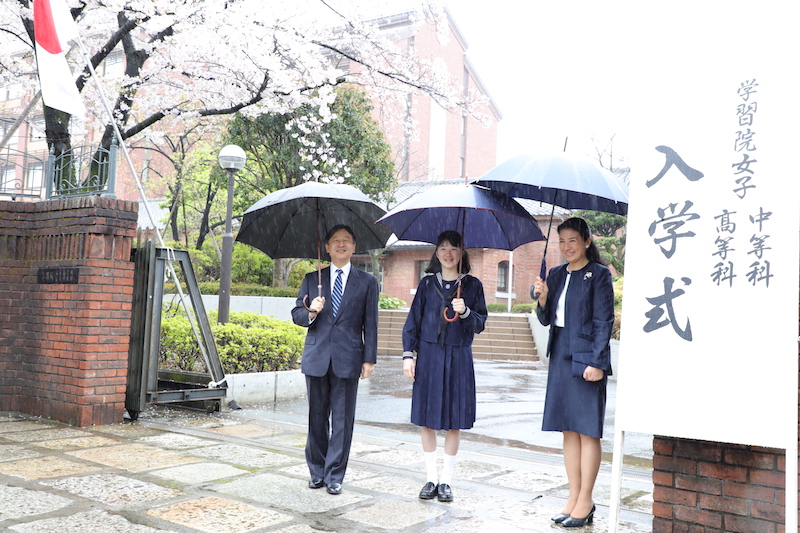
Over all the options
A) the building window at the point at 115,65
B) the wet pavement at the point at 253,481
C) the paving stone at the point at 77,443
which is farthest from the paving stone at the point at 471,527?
the building window at the point at 115,65

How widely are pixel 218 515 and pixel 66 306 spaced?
3.76 metres

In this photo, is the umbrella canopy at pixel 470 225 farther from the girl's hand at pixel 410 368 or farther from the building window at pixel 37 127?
the building window at pixel 37 127

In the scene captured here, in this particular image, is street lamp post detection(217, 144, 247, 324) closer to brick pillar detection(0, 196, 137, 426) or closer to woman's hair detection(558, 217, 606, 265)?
brick pillar detection(0, 196, 137, 426)

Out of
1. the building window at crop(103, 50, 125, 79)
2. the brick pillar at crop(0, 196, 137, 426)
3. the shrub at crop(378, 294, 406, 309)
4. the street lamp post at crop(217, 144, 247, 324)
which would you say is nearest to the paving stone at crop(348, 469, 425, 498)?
the brick pillar at crop(0, 196, 137, 426)

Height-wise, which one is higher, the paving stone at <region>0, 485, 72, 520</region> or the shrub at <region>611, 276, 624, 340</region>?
the shrub at <region>611, 276, 624, 340</region>

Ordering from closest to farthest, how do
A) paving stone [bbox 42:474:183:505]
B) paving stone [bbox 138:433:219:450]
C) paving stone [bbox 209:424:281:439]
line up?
paving stone [bbox 42:474:183:505], paving stone [bbox 138:433:219:450], paving stone [bbox 209:424:281:439]

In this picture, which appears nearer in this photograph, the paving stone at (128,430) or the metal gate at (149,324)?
the paving stone at (128,430)

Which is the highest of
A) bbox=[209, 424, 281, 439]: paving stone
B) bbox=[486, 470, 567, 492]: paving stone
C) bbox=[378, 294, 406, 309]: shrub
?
bbox=[378, 294, 406, 309]: shrub

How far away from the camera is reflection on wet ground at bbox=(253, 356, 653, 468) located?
22.7ft

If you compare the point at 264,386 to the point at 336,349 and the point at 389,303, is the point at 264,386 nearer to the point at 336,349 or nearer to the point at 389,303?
the point at 336,349

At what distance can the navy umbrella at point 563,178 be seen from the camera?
3742mm

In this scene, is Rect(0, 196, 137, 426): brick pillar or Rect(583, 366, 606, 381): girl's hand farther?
Rect(0, 196, 137, 426): brick pillar

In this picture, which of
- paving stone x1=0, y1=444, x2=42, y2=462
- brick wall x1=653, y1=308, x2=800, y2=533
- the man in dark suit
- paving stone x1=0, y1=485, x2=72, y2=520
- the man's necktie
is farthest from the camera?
paving stone x1=0, y1=444, x2=42, y2=462

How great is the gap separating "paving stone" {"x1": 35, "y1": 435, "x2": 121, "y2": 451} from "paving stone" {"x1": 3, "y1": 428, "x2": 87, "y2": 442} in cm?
15
